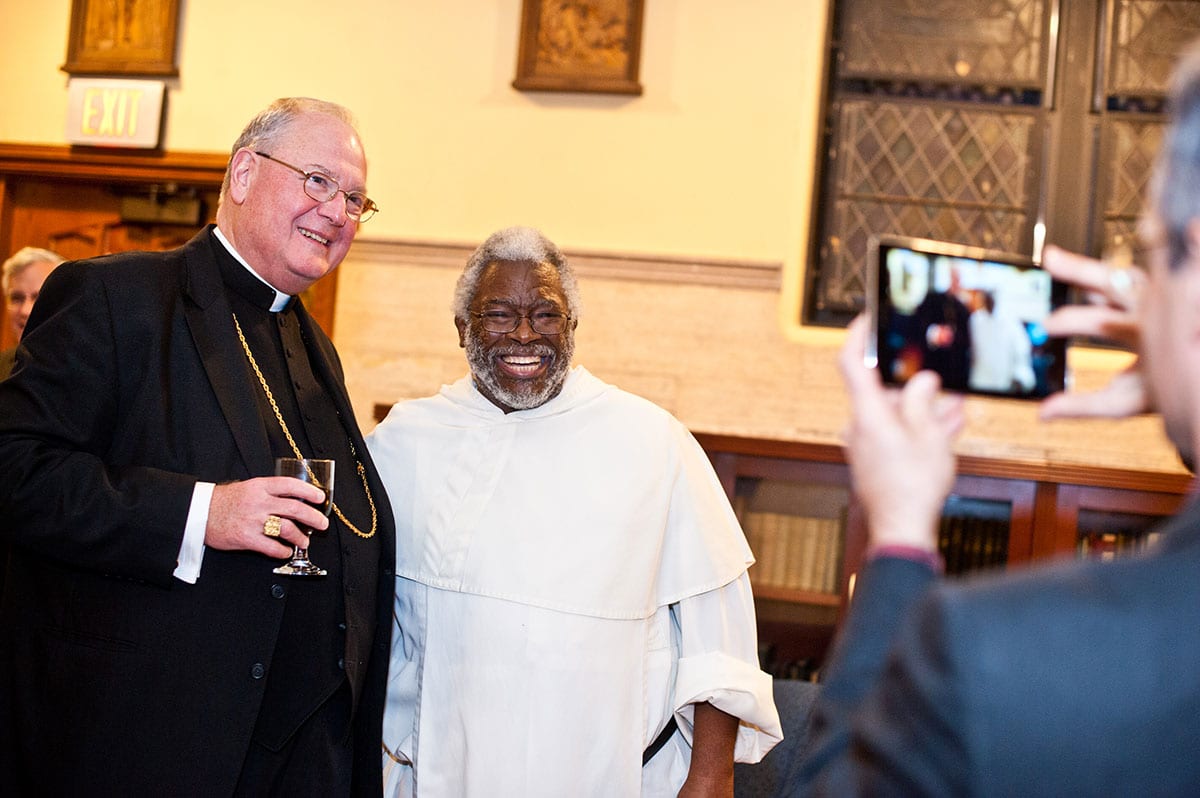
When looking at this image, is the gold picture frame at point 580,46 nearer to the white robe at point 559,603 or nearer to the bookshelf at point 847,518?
the bookshelf at point 847,518

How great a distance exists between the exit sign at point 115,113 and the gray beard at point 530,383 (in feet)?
11.0

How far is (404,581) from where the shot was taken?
294 centimetres

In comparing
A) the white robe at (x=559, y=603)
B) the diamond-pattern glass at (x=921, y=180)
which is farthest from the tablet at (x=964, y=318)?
the diamond-pattern glass at (x=921, y=180)

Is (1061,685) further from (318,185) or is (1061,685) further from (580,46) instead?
(580,46)

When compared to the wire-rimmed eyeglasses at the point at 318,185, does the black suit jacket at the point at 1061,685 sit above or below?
A: below

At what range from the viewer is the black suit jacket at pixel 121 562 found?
223 cm

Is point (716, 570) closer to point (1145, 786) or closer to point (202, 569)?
point (202, 569)

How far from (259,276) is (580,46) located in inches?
117

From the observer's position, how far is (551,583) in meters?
2.83

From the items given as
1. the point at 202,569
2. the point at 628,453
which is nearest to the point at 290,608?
the point at 202,569

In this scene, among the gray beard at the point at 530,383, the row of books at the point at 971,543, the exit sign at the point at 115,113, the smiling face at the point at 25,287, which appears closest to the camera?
the gray beard at the point at 530,383

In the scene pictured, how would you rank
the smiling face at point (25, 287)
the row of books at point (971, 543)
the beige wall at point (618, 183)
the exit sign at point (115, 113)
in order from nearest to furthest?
the smiling face at point (25, 287) → the row of books at point (971, 543) → the beige wall at point (618, 183) → the exit sign at point (115, 113)

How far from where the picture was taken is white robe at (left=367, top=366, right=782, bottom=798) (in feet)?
9.06

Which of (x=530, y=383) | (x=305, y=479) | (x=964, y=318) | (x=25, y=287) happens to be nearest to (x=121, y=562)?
(x=305, y=479)
